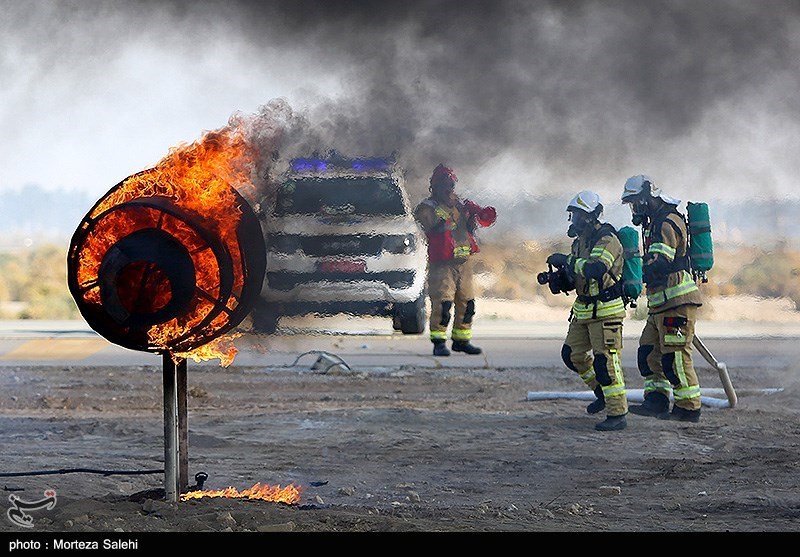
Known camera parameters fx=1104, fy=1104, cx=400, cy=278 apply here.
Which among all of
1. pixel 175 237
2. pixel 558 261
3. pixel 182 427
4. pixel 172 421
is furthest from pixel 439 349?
pixel 175 237

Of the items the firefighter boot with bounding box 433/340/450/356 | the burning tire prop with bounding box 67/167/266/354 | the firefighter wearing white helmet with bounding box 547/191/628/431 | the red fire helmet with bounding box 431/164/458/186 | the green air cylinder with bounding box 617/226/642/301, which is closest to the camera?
the burning tire prop with bounding box 67/167/266/354

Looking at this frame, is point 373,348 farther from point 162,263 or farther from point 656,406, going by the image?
point 162,263

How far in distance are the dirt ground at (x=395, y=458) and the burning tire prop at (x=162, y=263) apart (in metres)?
0.93

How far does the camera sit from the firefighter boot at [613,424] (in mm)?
9016

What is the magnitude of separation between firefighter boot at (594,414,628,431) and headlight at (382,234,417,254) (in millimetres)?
3676

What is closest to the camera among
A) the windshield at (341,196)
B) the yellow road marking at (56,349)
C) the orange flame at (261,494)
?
the orange flame at (261,494)

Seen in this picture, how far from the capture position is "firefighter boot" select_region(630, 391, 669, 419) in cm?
971

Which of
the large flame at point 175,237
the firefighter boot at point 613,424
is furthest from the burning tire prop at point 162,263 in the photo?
the firefighter boot at point 613,424

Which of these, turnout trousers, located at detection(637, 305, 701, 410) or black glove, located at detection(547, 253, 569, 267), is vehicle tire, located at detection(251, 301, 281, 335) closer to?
black glove, located at detection(547, 253, 569, 267)

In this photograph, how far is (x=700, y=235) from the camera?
9.35 m

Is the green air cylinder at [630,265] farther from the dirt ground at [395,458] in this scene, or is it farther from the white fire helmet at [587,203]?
the dirt ground at [395,458]

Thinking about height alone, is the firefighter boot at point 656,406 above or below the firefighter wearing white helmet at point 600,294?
below

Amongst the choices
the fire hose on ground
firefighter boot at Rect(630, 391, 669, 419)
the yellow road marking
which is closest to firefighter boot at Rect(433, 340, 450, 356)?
the fire hose on ground

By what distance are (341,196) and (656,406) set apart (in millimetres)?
3572
